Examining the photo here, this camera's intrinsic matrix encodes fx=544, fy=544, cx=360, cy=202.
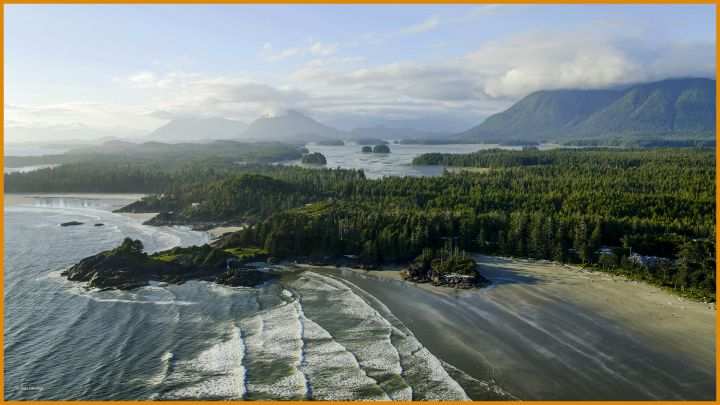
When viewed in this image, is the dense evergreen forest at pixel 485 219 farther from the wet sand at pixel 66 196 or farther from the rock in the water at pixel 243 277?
the wet sand at pixel 66 196

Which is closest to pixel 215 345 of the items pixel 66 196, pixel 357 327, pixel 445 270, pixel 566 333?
pixel 357 327

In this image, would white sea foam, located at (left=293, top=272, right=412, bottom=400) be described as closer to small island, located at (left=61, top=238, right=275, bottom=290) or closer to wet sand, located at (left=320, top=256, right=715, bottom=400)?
wet sand, located at (left=320, top=256, right=715, bottom=400)

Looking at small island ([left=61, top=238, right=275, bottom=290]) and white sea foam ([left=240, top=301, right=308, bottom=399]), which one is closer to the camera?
white sea foam ([left=240, top=301, right=308, bottom=399])

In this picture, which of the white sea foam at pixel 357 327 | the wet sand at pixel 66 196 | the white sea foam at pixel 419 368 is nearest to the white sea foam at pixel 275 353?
the white sea foam at pixel 357 327

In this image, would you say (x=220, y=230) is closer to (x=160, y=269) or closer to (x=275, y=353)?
(x=160, y=269)

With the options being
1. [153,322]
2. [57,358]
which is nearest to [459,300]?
[153,322]

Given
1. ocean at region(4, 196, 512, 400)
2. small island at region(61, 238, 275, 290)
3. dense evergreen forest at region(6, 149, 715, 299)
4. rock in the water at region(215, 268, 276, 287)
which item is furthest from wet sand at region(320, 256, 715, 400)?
small island at region(61, 238, 275, 290)
